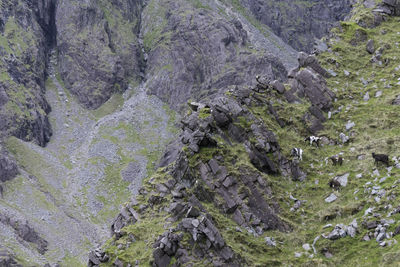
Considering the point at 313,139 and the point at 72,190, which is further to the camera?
the point at 72,190

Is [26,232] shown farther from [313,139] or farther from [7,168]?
[313,139]

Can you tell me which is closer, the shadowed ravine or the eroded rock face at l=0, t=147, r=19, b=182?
the shadowed ravine

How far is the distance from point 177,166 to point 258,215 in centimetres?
826

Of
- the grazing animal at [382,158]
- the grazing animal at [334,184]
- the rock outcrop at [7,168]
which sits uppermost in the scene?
the grazing animal at [382,158]

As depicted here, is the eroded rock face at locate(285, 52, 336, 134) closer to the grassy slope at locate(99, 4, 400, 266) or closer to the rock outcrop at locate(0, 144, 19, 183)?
the grassy slope at locate(99, 4, 400, 266)

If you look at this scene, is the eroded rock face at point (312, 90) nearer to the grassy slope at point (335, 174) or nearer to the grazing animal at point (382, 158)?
the grassy slope at point (335, 174)

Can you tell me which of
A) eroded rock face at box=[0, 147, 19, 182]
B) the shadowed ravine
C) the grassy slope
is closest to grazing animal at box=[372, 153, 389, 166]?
Result: the grassy slope

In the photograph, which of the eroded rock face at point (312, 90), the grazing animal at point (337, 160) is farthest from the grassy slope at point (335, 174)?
the eroded rock face at point (312, 90)

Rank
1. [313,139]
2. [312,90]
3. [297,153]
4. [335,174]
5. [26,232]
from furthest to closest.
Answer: [26,232]
[312,90]
[313,139]
[297,153]
[335,174]

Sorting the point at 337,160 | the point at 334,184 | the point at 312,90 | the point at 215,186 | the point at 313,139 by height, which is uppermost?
the point at 312,90

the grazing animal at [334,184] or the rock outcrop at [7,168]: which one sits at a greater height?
the grazing animal at [334,184]

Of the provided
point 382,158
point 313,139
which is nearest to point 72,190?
point 313,139

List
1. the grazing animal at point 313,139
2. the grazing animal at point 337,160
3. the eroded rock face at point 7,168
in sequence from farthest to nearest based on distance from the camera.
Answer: the eroded rock face at point 7,168 → the grazing animal at point 313,139 → the grazing animal at point 337,160

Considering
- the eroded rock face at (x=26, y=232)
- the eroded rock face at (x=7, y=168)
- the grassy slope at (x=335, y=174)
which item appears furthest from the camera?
the eroded rock face at (x=7, y=168)
